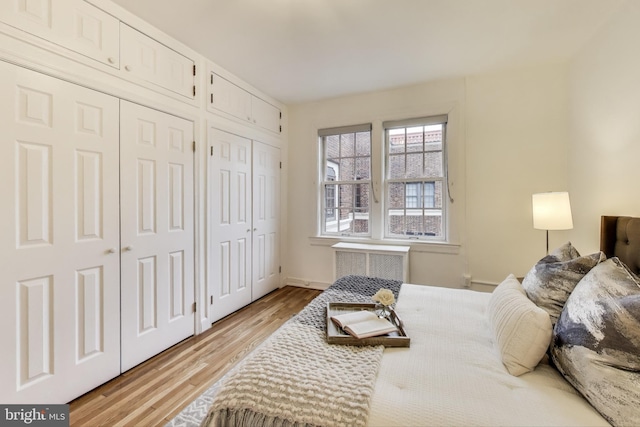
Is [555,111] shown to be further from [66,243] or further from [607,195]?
[66,243]

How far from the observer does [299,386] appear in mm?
959

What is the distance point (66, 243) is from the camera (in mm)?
1646

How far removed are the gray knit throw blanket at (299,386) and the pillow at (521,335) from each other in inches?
20.2

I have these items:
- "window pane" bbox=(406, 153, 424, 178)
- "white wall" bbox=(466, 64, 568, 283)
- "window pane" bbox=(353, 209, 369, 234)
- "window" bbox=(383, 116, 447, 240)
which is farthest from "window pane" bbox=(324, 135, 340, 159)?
"white wall" bbox=(466, 64, 568, 283)

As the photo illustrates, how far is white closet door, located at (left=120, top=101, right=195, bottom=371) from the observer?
6.49ft

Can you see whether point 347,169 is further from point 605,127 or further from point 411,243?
point 605,127

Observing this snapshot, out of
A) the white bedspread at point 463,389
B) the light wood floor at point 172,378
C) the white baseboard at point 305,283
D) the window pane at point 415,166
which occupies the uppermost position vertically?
the window pane at point 415,166

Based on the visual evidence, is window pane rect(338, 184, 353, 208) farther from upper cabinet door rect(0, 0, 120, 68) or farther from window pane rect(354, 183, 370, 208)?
upper cabinet door rect(0, 0, 120, 68)

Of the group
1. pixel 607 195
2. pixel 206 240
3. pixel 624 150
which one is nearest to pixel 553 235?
pixel 607 195

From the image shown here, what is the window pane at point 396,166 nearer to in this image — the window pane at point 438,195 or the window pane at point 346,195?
the window pane at point 438,195

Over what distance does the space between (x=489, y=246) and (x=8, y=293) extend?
3834 mm

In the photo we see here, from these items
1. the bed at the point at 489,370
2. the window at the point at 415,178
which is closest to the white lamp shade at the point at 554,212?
the bed at the point at 489,370

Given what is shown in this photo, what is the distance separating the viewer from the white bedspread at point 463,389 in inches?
33.1

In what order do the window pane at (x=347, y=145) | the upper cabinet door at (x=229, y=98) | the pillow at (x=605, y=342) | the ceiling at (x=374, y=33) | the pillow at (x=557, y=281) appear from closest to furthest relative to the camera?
the pillow at (x=605, y=342), the pillow at (x=557, y=281), the ceiling at (x=374, y=33), the upper cabinet door at (x=229, y=98), the window pane at (x=347, y=145)
